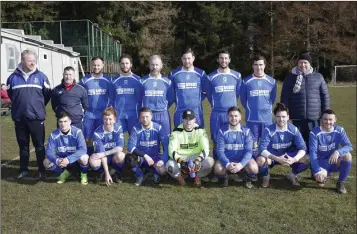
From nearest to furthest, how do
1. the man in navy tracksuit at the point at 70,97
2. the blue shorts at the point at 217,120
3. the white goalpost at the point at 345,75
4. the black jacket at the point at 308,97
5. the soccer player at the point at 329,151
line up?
1. the soccer player at the point at 329,151
2. the black jacket at the point at 308,97
3. the man in navy tracksuit at the point at 70,97
4. the blue shorts at the point at 217,120
5. the white goalpost at the point at 345,75

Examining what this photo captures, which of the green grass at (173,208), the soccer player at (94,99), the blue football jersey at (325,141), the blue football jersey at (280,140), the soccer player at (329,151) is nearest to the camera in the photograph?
the green grass at (173,208)

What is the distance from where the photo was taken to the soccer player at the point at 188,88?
238 inches

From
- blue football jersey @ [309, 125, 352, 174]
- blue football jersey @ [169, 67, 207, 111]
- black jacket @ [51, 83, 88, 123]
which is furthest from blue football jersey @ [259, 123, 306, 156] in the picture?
black jacket @ [51, 83, 88, 123]

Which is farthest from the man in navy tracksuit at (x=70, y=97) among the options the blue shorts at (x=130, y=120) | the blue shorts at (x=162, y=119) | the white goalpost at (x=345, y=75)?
the white goalpost at (x=345, y=75)

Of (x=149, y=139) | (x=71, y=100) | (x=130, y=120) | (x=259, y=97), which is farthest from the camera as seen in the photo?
(x=130, y=120)

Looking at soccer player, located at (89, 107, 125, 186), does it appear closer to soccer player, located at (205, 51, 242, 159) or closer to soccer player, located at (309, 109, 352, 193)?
soccer player, located at (205, 51, 242, 159)

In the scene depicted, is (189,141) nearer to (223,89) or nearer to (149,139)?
(149,139)

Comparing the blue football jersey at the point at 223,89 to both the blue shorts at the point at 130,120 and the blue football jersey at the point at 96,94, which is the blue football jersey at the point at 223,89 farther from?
the blue football jersey at the point at 96,94

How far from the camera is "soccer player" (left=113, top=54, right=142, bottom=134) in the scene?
243 inches

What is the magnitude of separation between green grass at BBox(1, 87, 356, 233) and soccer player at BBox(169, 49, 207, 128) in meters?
1.21

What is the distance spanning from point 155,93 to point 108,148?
3.66ft

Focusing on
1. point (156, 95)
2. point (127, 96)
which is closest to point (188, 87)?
point (156, 95)

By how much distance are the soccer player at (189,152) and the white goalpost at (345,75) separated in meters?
30.2

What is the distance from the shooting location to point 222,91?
19.5 feet
